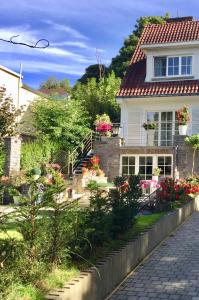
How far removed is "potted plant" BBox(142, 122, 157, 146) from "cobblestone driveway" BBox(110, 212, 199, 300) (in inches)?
499

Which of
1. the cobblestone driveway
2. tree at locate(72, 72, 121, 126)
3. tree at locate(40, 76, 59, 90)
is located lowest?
the cobblestone driveway

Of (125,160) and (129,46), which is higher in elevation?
(129,46)

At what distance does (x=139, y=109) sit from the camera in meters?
25.5

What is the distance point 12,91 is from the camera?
31766 mm

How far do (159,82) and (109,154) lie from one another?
5.85 meters

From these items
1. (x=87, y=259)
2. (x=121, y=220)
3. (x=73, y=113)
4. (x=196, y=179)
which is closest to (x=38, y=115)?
(x=73, y=113)

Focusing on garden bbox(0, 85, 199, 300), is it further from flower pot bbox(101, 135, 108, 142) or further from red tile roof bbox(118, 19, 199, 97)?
red tile roof bbox(118, 19, 199, 97)

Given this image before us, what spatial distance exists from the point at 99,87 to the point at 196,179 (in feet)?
63.8

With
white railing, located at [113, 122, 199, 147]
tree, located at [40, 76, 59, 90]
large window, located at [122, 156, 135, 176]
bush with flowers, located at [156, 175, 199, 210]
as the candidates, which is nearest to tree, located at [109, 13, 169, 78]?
white railing, located at [113, 122, 199, 147]

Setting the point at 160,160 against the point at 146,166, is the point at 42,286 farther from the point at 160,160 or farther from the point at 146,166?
the point at 146,166

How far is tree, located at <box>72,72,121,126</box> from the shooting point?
1347 inches

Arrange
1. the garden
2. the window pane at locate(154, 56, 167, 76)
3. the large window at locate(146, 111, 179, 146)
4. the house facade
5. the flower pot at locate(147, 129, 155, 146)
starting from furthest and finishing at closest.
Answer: the window pane at locate(154, 56, 167, 76), the large window at locate(146, 111, 179, 146), the house facade, the flower pot at locate(147, 129, 155, 146), the garden

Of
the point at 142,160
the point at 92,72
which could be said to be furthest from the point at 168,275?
the point at 92,72

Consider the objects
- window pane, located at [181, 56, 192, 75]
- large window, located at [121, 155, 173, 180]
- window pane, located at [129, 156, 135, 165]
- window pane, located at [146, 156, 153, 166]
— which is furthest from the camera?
window pane, located at [181, 56, 192, 75]
